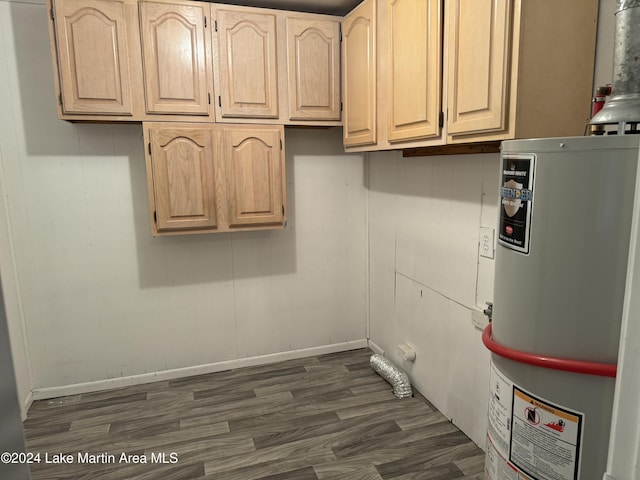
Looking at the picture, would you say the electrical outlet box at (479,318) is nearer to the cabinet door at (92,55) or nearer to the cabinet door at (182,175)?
the cabinet door at (182,175)

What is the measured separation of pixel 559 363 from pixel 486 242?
1048 millimetres

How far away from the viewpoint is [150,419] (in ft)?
7.96

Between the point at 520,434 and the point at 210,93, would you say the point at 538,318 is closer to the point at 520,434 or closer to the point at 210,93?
the point at 520,434

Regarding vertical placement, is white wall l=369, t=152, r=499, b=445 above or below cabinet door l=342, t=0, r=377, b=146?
below

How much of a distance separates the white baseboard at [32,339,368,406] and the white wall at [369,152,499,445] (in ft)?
1.46

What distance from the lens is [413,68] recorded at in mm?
1927

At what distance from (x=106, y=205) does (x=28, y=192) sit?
430mm

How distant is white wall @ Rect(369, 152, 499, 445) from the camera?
207 centimetres

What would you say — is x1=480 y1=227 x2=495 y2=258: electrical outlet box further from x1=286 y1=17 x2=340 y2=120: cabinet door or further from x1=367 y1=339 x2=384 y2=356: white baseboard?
x1=367 y1=339 x2=384 y2=356: white baseboard

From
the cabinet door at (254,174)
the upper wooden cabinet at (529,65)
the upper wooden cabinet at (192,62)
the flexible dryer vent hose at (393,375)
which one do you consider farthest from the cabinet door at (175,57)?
the flexible dryer vent hose at (393,375)

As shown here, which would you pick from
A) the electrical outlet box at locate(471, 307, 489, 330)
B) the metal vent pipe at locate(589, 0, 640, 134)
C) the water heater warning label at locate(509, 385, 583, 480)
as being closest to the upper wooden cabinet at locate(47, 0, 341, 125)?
the electrical outlet box at locate(471, 307, 489, 330)

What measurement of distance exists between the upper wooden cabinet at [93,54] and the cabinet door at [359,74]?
1235 millimetres

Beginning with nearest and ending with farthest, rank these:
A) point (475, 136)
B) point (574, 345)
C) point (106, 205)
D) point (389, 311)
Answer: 1. point (574, 345)
2. point (475, 136)
3. point (106, 205)
4. point (389, 311)

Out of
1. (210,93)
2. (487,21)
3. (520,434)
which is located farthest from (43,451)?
(487,21)
